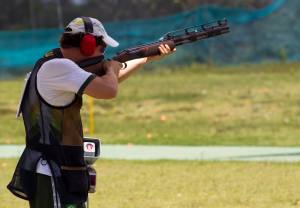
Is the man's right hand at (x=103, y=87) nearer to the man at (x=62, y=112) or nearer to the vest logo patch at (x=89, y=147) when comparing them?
the man at (x=62, y=112)

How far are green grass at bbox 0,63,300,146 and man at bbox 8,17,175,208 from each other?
9112 mm

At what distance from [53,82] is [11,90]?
18187mm

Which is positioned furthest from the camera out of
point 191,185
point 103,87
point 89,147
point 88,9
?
point 88,9

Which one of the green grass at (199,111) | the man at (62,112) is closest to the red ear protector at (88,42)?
the man at (62,112)

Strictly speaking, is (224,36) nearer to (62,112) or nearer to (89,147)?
(89,147)

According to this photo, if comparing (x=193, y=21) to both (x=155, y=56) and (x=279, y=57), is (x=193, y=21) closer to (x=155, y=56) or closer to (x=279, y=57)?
(x=279, y=57)

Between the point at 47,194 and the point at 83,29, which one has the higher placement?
the point at 83,29

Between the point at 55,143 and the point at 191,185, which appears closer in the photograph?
the point at 55,143

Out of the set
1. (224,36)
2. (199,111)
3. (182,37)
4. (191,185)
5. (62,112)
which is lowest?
(191,185)

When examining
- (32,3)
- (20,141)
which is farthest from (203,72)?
(32,3)

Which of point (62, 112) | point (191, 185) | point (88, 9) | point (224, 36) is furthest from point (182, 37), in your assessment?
point (88, 9)

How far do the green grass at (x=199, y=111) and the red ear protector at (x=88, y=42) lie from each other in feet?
30.1

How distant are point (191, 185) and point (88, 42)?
4.99m

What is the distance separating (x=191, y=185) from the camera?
9.83 metres
